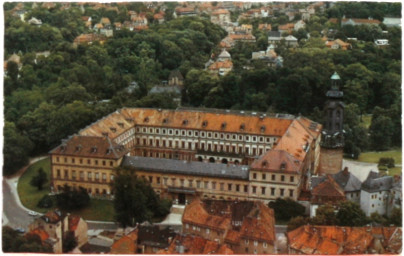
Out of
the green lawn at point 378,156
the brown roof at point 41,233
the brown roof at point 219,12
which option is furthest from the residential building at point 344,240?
the brown roof at point 219,12

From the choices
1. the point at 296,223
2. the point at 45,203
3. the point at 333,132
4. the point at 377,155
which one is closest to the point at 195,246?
the point at 296,223

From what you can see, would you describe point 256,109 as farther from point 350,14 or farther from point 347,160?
point 350,14

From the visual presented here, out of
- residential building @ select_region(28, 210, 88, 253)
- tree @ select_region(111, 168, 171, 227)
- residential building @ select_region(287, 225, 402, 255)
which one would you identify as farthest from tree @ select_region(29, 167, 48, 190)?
residential building @ select_region(287, 225, 402, 255)

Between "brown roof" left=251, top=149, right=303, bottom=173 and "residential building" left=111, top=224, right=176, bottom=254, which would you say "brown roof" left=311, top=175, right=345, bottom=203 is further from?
"residential building" left=111, top=224, right=176, bottom=254

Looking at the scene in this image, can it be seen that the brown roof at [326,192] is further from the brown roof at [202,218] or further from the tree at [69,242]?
the tree at [69,242]

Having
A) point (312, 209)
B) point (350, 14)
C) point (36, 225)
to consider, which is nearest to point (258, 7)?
point (350, 14)
